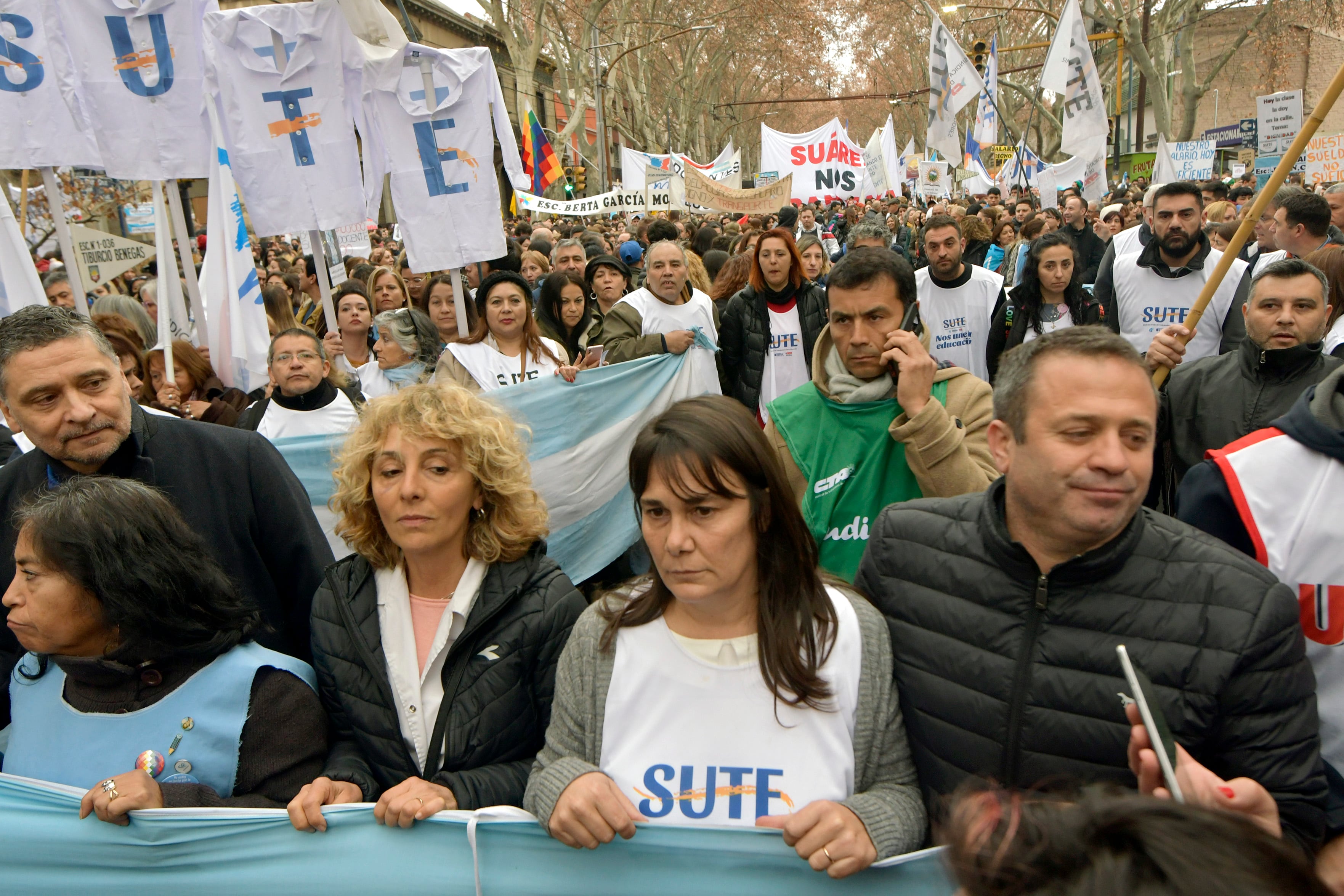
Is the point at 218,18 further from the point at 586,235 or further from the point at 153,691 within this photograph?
the point at 586,235

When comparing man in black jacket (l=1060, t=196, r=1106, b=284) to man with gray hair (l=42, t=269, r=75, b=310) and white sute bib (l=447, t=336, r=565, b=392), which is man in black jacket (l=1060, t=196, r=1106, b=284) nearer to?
white sute bib (l=447, t=336, r=565, b=392)

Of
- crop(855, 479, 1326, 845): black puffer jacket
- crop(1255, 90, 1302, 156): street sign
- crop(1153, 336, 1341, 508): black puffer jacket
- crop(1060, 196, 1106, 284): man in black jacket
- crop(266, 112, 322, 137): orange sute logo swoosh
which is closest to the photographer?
crop(855, 479, 1326, 845): black puffer jacket

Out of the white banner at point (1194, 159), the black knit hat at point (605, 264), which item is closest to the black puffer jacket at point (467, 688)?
the black knit hat at point (605, 264)

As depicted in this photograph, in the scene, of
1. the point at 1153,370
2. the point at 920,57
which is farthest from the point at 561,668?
the point at 920,57

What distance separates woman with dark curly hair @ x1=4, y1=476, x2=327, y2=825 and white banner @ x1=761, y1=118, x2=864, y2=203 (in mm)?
18369

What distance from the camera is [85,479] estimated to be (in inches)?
84.3

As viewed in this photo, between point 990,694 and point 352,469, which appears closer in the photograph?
point 990,694

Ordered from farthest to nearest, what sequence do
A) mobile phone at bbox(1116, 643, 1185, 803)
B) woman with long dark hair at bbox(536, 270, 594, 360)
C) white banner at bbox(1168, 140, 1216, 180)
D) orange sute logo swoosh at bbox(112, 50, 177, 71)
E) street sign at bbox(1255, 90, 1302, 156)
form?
white banner at bbox(1168, 140, 1216, 180), street sign at bbox(1255, 90, 1302, 156), woman with long dark hair at bbox(536, 270, 594, 360), orange sute logo swoosh at bbox(112, 50, 177, 71), mobile phone at bbox(1116, 643, 1185, 803)

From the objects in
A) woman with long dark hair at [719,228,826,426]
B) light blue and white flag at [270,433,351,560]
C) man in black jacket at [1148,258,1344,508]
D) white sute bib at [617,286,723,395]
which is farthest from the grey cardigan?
white sute bib at [617,286,723,395]

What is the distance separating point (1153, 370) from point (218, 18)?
4.90 m

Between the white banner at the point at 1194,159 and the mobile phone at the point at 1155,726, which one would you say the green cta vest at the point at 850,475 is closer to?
the mobile phone at the point at 1155,726

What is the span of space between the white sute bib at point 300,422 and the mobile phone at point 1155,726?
3.70 meters

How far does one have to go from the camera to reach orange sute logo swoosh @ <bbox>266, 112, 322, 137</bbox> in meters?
5.04

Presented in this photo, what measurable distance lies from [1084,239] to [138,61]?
28.5 ft
